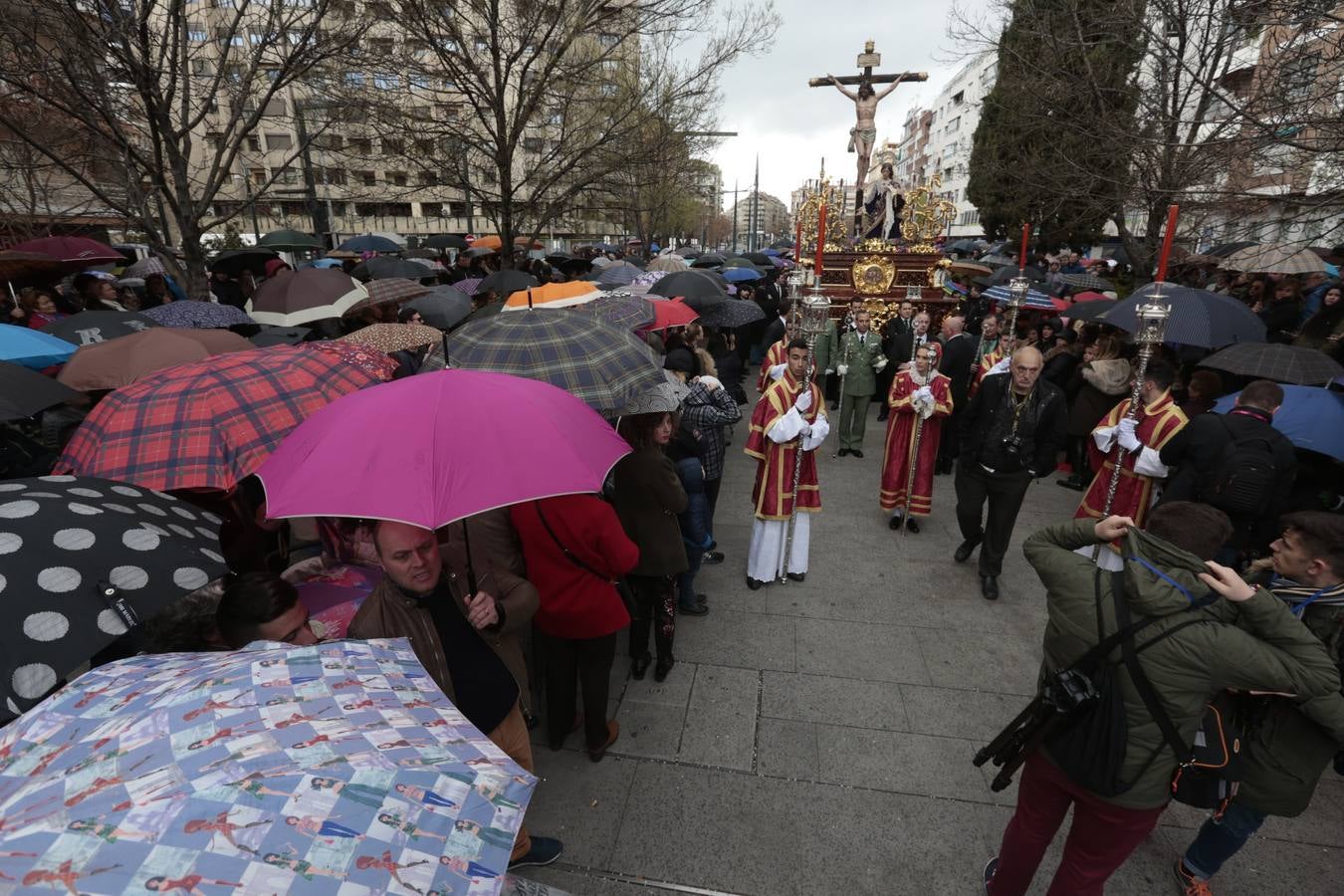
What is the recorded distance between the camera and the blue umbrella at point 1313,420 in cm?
440

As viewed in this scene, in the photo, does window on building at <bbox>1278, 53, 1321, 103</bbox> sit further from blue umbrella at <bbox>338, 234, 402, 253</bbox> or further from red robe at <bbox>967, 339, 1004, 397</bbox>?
blue umbrella at <bbox>338, 234, 402, 253</bbox>

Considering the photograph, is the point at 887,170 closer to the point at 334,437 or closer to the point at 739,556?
the point at 739,556

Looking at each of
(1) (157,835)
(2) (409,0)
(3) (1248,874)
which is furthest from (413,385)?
(2) (409,0)

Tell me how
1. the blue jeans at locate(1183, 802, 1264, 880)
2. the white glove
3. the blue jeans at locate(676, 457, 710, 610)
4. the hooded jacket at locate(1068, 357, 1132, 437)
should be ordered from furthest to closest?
the hooded jacket at locate(1068, 357, 1132, 437)
the white glove
the blue jeans at locate(676, 457, 710, 610)
the blue jeans at locate(1183, 802, 1264, 880)

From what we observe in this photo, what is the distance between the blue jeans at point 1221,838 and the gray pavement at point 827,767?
0.20 m

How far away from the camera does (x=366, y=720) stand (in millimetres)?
1389

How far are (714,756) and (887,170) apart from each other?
1747cm

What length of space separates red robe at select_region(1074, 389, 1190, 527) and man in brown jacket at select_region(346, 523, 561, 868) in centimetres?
480

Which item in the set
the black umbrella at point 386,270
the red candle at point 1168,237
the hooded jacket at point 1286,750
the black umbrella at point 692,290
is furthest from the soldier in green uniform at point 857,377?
the black umbrella at point 386,270

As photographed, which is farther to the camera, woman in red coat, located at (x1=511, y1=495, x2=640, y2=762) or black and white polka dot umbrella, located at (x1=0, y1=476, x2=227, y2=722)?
woman in red coat, located at (x1=511, y1=495, x2=640, y2=762)

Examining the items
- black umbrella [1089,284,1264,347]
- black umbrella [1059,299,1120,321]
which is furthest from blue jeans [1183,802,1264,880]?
black umbrella [1059,299,1120,321]

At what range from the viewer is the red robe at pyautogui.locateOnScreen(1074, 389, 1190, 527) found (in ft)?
16.9

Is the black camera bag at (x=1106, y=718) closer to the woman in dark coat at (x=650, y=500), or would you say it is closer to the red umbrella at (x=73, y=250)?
the woman in dark coat at (x=650, y=500)

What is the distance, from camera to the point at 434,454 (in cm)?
200
